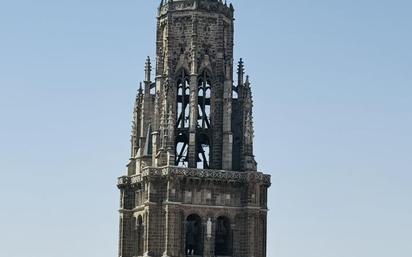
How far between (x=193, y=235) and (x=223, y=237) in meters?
3.12

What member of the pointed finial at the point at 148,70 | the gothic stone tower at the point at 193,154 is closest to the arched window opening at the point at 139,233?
the gothic stone tower at the point at 193,154

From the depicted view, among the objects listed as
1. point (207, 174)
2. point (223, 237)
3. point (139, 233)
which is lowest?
point (223, 237)

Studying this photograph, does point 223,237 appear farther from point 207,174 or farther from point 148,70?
point 148,70

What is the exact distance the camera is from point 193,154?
543 feet

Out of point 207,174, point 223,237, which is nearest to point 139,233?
point 223,237

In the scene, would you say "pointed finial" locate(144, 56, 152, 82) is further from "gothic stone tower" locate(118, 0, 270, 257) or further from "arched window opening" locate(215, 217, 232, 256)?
"arched window opening" locate(215, 217, 232, 256)

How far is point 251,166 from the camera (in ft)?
548

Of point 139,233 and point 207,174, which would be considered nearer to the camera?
point 207,174

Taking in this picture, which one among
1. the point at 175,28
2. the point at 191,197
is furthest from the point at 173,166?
the point at 175,28

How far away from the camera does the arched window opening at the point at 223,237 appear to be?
166 metres

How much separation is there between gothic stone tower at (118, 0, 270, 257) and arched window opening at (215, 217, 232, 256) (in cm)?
10

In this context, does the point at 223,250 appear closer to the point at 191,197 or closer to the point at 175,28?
the point at 191,197

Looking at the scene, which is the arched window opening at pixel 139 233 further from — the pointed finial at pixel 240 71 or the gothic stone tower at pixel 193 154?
the pointed finial at pixel 240 71

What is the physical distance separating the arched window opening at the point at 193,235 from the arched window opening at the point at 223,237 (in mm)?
1929
